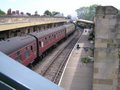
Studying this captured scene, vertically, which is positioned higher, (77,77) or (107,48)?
(107,48)

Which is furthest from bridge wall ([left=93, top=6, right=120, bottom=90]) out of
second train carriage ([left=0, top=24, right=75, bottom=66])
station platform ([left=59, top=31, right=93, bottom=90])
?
second train carriage ([left=0, top=24, right=75, bottom=66])

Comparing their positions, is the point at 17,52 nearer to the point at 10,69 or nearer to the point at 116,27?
the point at 116,27

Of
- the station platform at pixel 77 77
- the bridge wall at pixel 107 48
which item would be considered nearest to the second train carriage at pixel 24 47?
the station platform at pixel 77 77

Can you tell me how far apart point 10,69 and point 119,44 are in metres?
10.3

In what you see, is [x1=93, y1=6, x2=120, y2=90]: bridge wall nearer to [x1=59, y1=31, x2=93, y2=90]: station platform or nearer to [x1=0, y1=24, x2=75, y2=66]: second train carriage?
[x1=59, y1=31, x2=93, y2=90]: station platform

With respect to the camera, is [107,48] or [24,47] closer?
[107,48]

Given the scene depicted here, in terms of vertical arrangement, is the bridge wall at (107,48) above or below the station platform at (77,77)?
above

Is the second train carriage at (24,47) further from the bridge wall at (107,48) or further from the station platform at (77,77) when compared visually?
the bridge wall at (107,48)

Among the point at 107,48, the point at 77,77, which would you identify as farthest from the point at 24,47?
the point at 107,48

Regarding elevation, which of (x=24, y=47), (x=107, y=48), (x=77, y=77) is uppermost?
(x=107, y=48)

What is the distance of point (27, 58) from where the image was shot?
19.5 m

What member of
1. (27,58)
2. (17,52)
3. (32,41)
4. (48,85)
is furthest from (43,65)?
(48,85)

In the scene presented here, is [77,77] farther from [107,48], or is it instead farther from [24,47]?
[107,48]

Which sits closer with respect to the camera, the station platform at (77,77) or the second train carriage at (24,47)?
the second train carriage at (24,47)
